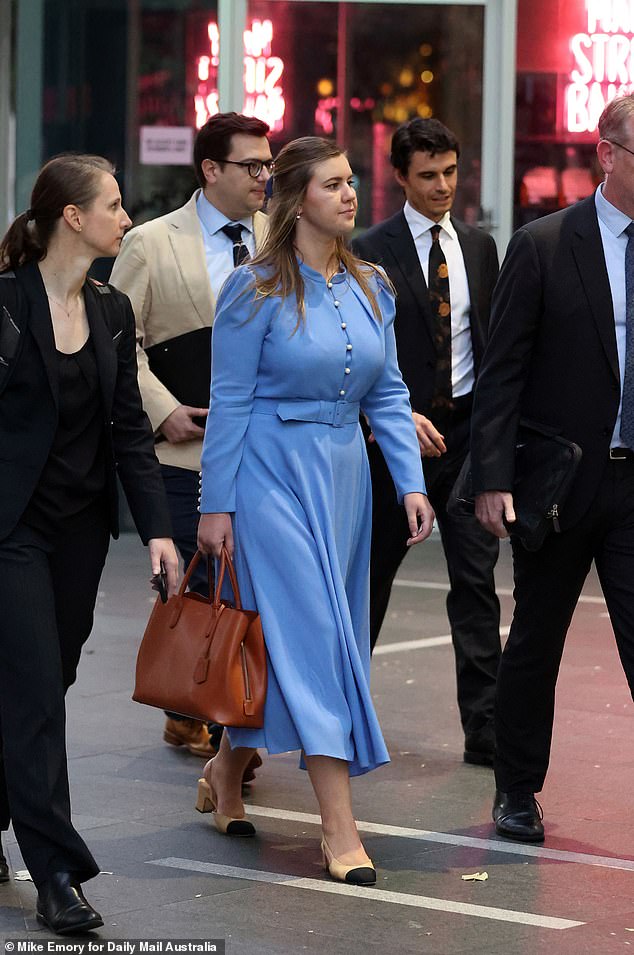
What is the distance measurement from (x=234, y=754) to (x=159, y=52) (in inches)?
341

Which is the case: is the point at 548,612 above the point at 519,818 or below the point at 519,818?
above

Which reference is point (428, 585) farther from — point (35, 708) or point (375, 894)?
point (35, 708)

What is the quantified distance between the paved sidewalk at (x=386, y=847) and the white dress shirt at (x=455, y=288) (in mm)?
1382

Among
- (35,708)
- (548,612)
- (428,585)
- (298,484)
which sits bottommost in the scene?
(428,585)

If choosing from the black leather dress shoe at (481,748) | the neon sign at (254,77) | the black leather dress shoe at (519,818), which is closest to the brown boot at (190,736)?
the black leather dress shoe at (481,748)

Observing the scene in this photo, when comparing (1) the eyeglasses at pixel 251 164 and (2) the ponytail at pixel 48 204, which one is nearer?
(2) the ponytail at pixel 48 204

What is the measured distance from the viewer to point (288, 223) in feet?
17.8

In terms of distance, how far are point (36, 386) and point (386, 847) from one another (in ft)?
5.99

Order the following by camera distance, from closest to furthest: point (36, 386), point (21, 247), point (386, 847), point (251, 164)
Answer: point (36, 386)
point (21, 247)
point (386, 847)
point (251, 164)

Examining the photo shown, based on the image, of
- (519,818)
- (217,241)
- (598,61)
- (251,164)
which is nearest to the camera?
(519,818)

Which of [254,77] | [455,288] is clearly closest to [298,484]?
[455,288]

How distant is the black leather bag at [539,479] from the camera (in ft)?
17.3

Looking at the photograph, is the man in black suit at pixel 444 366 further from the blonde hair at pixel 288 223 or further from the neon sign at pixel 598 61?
the neon sign at pixel 598 61

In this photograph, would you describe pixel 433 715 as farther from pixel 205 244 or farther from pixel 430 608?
pixel 430 608
